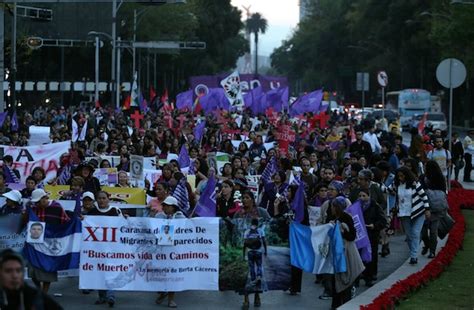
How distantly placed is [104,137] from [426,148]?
304 inches

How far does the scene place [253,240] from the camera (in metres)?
14.1

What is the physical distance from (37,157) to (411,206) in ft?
24.5

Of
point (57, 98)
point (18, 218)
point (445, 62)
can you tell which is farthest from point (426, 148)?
point (57, 98)

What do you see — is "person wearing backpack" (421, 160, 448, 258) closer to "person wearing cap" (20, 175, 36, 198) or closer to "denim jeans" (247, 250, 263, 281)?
"denim jeans" (247, 250, 263, 281)

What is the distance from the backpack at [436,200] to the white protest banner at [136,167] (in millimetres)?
5075

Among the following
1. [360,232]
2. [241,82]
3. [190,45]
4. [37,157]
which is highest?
[190,45]

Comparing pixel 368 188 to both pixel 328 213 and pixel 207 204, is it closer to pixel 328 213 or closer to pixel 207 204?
pixel 328 213

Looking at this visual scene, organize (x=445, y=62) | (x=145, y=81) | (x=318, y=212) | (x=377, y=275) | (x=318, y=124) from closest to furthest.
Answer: (x=318, y=212) < (x=377, y=275) < (x=445, y=62) < (x=318, y=124) < (x=145, y=81)

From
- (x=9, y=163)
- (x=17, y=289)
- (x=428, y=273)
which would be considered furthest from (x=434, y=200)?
(x=17, y=289)

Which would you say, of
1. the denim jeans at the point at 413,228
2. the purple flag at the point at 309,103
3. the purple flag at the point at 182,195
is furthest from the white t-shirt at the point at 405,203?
the purple flag at the point at 309,103

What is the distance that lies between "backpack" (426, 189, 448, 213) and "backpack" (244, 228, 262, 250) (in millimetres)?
4052

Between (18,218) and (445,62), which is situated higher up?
(445,62)

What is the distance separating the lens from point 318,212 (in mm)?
15109

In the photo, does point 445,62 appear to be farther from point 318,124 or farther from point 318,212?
point 318,124
